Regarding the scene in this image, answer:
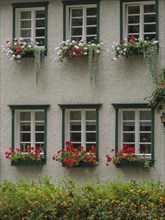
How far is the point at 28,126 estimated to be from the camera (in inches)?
782

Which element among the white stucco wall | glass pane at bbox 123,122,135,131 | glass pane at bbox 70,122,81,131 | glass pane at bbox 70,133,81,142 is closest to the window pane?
the white stucco wall

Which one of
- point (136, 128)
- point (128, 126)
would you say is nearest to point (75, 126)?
point (128, 126)

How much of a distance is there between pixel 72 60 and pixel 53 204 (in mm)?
6372

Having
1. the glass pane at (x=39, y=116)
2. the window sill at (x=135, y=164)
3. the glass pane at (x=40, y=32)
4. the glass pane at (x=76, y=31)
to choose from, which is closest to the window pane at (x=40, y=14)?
the glass pane at (x=40, y=32)

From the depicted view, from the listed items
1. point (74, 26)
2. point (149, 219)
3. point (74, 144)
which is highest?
point (74, 26)

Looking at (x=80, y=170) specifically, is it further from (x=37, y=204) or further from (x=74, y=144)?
(x=37, y=204)

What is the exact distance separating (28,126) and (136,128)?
3.01 metres

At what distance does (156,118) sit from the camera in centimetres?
1880

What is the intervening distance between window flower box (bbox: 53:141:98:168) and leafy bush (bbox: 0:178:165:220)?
4.58 metres

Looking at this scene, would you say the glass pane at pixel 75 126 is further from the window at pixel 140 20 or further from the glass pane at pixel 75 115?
the window at pixel 140 20

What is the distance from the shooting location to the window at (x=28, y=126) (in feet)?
64.5

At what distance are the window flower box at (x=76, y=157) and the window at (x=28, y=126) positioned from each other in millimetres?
683

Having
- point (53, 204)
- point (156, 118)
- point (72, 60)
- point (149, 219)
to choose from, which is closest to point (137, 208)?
point (149, 219)

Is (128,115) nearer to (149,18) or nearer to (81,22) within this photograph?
(149,18)
